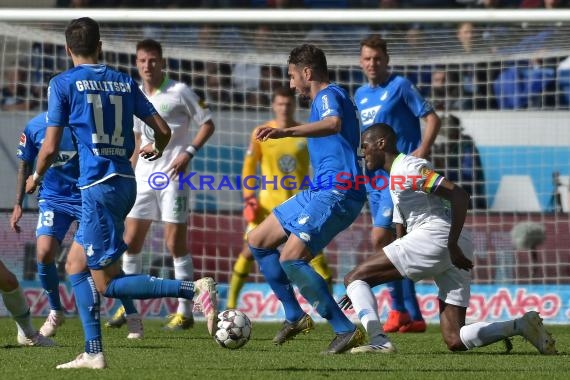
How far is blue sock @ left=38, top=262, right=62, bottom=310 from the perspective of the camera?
31.7ft

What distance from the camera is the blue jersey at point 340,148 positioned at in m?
8.11

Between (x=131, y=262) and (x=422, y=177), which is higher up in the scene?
(x=422, y=177)

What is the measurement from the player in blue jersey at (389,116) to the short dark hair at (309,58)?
2.11 metres

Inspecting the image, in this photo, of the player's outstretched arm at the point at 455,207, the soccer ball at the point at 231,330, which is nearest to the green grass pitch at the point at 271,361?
the soccer ball at the point at 231,330

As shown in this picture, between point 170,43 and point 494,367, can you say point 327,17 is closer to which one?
point 170,43

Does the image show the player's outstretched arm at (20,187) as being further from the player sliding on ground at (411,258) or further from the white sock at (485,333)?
the white sock at (485,333)

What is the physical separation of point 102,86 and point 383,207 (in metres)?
3.94

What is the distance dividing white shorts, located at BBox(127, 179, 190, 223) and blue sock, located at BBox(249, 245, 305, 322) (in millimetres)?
2124

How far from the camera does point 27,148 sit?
931 cm

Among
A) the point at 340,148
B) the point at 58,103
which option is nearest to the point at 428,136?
the point at 340,148

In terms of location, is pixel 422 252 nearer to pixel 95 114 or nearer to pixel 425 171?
pixel 425 171

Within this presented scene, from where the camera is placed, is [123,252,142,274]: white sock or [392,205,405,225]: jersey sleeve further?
[123,252,142,274]: white sock

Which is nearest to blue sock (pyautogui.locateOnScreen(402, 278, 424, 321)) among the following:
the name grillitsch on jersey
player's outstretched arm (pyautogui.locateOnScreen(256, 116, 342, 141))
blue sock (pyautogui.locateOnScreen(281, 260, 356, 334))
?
blue sock (pyautogui.locateOnScreen(281, 260, 356, 334))

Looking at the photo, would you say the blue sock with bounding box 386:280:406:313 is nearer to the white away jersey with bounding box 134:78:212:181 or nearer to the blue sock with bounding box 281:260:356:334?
the white away jersey with bounding box 134:78:212:181
